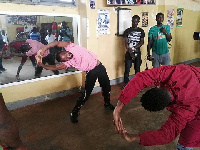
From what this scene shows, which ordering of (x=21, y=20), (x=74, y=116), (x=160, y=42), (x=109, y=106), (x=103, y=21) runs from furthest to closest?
1. (x=103, y=21)
2. (x=160, y=42)
3. (x=109, y=106)
4. (x=21, y=20)
5. (x=74, y=116)

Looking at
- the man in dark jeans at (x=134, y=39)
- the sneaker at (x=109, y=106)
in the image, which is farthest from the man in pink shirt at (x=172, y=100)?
the man in dark jeans at (x=134, y=39)

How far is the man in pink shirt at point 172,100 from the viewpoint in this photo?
5.28ft

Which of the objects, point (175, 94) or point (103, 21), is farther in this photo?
point (103, 21)

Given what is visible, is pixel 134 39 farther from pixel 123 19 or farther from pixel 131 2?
pixel 131 2

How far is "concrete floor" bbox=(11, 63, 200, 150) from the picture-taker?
117 inches

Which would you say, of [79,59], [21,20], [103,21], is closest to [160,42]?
[103,21]

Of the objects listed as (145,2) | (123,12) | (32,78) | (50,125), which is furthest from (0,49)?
(145,2)

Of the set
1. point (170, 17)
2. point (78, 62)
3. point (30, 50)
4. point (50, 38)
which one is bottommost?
point (78, 62)

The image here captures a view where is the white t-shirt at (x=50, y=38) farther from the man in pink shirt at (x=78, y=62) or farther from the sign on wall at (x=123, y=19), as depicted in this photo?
the sign on wall at (x=123, y=19)

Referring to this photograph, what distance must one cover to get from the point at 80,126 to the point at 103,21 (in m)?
2.77

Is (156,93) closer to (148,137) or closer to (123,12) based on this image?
(148,137)

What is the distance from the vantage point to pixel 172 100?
1.70m

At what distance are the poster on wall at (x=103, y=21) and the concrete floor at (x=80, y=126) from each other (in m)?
1.77

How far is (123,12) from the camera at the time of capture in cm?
540
